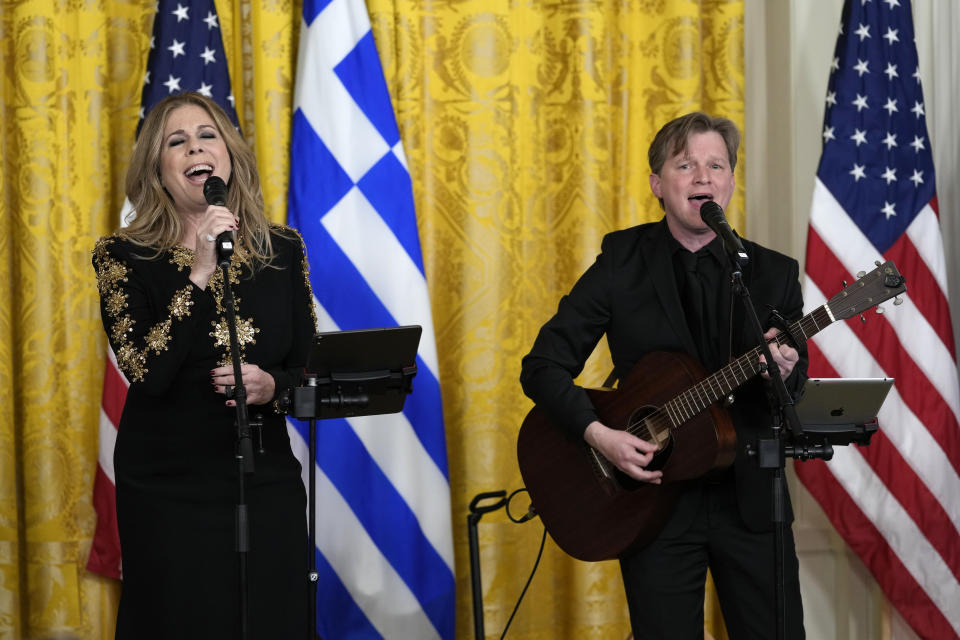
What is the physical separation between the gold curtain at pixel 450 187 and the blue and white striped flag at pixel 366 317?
198 mm

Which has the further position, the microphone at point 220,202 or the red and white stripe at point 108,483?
the red and white stripe at point 108,483

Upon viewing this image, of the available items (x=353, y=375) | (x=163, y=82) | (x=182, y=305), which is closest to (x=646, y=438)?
(x=353, y=375)

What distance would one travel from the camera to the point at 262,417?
2.67m

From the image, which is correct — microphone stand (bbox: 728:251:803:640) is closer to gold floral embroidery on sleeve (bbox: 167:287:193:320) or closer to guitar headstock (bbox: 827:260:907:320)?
guitar headstock (bbox: 827:260:907:320)

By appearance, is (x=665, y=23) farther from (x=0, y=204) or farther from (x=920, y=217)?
(x=0, y=204)

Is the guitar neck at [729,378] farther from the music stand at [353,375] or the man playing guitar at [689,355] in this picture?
the music stand at [353,375]

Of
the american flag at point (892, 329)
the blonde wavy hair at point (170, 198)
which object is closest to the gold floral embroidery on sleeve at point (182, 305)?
the blonde wavy hair at point (170, 198)

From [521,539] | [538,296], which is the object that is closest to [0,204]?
[538,296]

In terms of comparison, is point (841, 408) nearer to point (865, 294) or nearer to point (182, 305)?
point (865, 294)

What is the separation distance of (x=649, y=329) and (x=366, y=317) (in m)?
1.35

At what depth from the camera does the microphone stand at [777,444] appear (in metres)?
2.20

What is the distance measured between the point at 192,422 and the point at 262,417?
0.18 metres

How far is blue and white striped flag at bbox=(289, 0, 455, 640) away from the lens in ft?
12.2

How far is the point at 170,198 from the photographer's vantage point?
2.83 metres
